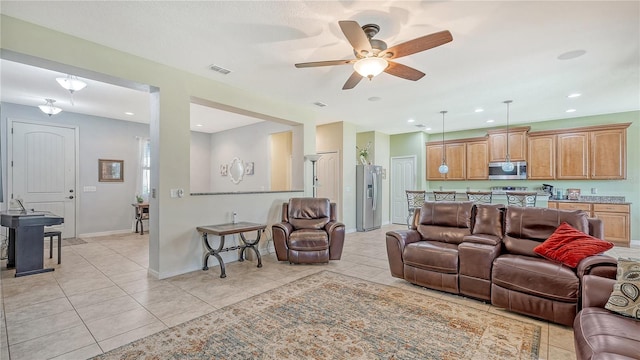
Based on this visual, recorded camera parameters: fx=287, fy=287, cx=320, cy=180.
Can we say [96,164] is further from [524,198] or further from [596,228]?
[524,198]

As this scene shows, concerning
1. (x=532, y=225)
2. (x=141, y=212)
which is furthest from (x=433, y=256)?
(x=141, y=212)

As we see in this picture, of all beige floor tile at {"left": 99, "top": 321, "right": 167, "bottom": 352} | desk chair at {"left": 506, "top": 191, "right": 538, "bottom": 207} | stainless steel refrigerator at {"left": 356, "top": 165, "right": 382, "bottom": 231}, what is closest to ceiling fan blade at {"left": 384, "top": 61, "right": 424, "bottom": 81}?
beige floor tile at {"left": 99, "top": 321, "right": 167, "bottom": 352}

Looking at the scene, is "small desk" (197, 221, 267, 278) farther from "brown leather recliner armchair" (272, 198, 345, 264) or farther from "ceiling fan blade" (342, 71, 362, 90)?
"ceiling fan blade" (342, 71, 362, 90)

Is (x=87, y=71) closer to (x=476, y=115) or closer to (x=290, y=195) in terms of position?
(x=290, y=195)

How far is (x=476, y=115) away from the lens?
6309 millimetres

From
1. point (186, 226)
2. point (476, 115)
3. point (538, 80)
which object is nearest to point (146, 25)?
point (186, 226)

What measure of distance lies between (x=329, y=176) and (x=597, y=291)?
18.6 ft

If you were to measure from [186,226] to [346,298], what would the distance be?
7.86 ft

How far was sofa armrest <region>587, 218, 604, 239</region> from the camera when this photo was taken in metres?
2.89

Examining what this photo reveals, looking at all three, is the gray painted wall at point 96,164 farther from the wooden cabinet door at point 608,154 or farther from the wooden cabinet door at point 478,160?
the wooden cabinet door at point 608,154

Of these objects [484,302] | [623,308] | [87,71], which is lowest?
[484,302]

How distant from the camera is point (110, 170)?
6.77m

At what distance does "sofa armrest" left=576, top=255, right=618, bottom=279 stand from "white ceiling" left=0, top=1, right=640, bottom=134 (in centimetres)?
212

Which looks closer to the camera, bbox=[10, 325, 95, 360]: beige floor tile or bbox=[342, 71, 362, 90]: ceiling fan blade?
bbox=[10, 325, 95, 360]: beige floor tile
